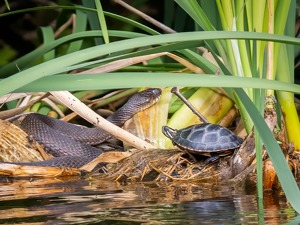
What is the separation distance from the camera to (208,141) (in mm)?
4137

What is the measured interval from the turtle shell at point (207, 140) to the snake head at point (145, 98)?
3.33 feet

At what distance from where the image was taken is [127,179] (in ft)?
14.2

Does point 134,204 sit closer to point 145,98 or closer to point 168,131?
point 168,131

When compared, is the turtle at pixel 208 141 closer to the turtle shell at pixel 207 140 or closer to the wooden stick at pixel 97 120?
the turtle shell at pixel 207 140

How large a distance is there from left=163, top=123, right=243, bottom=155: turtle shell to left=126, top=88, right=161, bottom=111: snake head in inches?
39.9

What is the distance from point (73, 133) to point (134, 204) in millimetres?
2604

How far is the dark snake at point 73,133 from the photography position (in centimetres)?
534

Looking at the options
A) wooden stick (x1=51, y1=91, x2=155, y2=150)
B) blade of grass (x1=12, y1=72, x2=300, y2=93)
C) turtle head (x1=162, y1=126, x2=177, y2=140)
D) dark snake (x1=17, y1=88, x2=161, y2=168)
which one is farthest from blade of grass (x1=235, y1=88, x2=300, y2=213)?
dark snake (x1=17, y1=88, x2=161, y2=168)

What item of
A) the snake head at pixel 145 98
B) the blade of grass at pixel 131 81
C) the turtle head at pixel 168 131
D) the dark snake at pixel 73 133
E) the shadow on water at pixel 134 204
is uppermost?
the snake head at pixel 145 98

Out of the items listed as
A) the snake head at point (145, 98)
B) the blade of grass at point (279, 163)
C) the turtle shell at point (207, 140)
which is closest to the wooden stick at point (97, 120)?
the snake head at point (145, 98)

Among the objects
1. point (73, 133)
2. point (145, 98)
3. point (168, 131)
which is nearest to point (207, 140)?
point (168, 131)

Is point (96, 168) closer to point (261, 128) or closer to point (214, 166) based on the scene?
point (214, 166)

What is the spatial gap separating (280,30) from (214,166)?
0.81 meters

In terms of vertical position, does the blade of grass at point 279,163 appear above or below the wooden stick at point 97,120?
below
